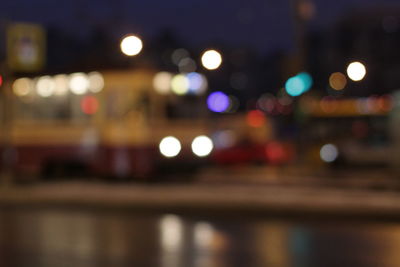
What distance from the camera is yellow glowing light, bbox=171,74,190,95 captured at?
22.7 metres

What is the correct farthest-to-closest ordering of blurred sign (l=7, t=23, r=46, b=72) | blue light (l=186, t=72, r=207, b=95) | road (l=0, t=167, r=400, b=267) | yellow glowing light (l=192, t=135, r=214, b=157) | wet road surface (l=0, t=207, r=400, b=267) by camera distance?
blue light (l=186, t=72, r=207, b=95) → yellow glowing light (l=192, t=135, r=214, b=157) → blurred sign (l=7, t=23, r=46, b=72) → road (l=0, t=167, r=400, b=267) → wet road surface (l=0, t=207, r=400, b=267)

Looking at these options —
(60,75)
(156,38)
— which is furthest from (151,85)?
(156,38)

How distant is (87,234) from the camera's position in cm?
1245

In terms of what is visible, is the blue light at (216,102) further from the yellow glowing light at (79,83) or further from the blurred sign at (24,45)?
the blurred sign at (24,45)

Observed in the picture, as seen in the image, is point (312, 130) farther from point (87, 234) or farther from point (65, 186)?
point (87, 234)

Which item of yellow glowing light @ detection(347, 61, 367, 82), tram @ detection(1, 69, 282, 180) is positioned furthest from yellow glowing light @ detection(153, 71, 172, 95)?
yellow glowing light @ detection(347, 61, 367, 82)

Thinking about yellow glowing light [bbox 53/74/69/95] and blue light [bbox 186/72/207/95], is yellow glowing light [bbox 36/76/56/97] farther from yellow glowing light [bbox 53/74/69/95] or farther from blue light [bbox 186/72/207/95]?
blue light [bbox 186/72/207/95]

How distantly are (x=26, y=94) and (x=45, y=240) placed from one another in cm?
1279

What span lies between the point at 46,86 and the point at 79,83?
135 cm

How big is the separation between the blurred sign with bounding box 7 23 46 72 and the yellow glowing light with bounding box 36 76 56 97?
117cm

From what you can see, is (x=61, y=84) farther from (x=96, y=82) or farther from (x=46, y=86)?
(x=96, y=82)

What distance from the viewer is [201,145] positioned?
75.4 ft

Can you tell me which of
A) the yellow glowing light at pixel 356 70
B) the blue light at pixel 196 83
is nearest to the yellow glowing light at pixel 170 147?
the blue light at pixel 196 83

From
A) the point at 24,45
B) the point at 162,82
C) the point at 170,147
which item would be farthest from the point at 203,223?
the point at 24,45
